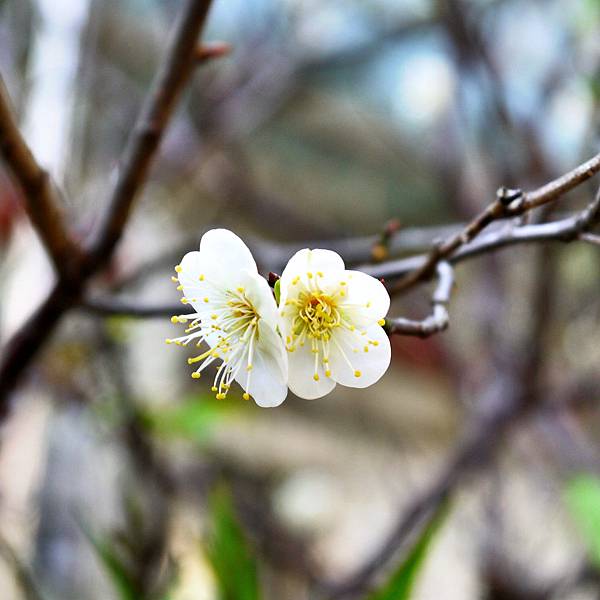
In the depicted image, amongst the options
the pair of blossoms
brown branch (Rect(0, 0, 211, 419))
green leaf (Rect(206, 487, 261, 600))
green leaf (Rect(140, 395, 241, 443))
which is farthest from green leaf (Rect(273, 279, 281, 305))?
green leaf (Rect(140, 395, 241, 443))

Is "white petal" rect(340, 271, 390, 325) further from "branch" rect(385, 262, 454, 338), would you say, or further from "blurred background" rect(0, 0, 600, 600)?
"blurred background" rect(0, 0, 600, 600)

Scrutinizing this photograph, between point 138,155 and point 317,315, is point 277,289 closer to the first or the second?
point 317,315

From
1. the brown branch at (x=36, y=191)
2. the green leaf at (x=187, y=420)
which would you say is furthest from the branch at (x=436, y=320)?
the green leaf at (x=187, y=420)

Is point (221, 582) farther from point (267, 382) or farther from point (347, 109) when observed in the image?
point (347, 109)

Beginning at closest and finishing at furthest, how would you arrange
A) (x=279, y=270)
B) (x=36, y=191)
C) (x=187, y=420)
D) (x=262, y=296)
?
(x=262, y=296), (x=36, y=191), (x=279, y=270), (x=187, y=420)

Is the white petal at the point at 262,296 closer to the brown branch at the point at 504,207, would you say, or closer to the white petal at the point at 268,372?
the white petal at the point at 268,372

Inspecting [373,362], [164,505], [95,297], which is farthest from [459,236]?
[164,505]

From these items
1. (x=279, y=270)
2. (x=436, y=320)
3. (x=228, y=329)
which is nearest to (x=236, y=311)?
(x=228, y=329)
